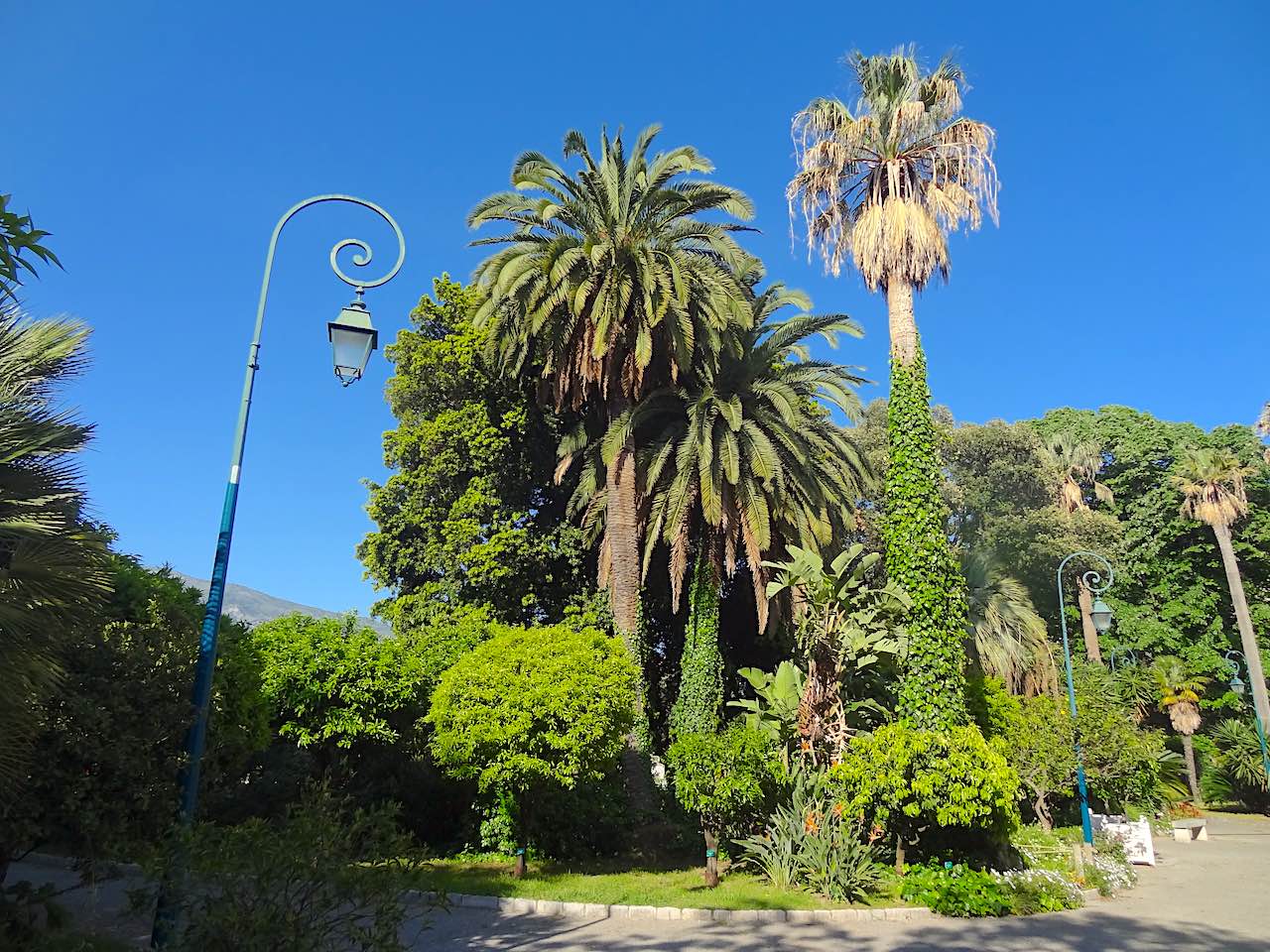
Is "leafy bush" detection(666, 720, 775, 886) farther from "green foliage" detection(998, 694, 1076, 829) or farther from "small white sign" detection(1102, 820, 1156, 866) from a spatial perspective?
"small white sign" detection(1102, 820, 1156, 866)

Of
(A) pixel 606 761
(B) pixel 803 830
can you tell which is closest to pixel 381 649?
(A) pixel 606 761

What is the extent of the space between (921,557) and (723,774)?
199 inches

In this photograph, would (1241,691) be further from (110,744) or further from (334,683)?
(110,744)

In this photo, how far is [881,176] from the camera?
56.4ft

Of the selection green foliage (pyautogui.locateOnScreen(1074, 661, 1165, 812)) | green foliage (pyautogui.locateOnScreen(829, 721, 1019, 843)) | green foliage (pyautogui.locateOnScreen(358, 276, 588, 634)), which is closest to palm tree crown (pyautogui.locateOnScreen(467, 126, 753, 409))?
green foliage (pyautogui.locateOnScreen(358, 276, 588, 634))

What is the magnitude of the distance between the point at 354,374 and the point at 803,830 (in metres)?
10.0

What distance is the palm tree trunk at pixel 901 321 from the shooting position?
15789mm

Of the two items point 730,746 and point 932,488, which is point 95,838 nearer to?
point 730,746

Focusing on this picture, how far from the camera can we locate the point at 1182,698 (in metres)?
32.0

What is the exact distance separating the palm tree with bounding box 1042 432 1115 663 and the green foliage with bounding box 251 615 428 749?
31492 mm

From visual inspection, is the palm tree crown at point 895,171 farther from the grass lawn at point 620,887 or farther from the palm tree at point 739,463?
the grass lawn at point 620,887

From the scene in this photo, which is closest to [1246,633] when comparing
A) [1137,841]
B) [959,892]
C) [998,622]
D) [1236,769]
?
[1236,769]

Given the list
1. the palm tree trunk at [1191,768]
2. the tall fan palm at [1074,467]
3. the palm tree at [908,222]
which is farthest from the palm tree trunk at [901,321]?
the palm tree trunk at [1191,768]

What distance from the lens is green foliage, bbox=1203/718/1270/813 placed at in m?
31.7
